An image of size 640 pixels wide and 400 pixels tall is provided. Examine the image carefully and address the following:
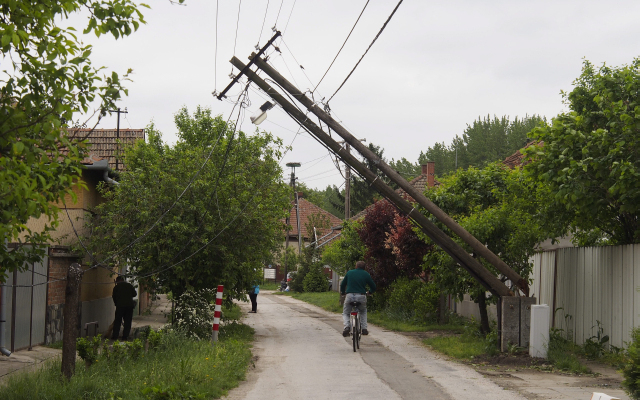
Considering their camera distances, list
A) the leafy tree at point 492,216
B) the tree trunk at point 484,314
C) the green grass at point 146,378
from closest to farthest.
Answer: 1. the green grass at point 146,378
2. the leafy tree at point 492,216
3. the tree trunk at point 484,314

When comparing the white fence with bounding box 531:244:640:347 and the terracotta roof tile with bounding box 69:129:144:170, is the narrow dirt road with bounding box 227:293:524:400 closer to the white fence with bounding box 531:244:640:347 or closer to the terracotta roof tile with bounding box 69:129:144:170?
the white fence with bounding box 531:244:640:347

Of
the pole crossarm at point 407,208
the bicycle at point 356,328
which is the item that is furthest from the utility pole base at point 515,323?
the bicycle at point 356,328

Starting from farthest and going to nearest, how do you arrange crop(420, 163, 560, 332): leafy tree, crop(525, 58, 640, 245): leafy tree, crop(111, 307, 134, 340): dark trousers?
crop(111, 307, 134, 340): dark trousers, crop(420, 163, 560, 332): leafy tree, crop(525, 58, 640, 245): leafy tree

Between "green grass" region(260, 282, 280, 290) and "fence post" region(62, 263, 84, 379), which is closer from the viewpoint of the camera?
"fence post" region(62, 263, 84, 379)

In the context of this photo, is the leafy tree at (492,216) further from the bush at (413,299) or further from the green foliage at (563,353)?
the bush at (413,299)

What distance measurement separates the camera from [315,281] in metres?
42.8

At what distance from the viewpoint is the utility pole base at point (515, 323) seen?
1171 centimetres

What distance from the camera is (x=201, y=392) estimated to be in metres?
7.71

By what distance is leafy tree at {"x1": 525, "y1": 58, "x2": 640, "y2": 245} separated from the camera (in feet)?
31.7

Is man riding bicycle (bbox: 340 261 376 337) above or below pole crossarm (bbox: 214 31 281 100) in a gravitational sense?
A: below

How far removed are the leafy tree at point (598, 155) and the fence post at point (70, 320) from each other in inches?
279

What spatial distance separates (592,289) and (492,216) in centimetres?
229

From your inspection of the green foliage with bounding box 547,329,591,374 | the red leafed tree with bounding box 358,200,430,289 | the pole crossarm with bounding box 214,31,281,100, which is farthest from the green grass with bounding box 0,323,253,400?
the red leafed tree with bounding box 358,200,430,289

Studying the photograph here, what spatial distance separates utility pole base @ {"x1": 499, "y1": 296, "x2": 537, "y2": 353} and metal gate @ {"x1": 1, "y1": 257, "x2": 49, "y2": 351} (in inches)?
317
